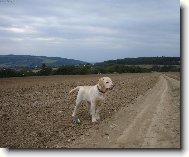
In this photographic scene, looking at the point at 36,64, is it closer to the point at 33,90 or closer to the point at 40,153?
the point at 40,153

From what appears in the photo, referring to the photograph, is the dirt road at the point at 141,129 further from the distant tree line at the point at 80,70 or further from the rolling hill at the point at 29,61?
the rolling hill at the point at 29,61

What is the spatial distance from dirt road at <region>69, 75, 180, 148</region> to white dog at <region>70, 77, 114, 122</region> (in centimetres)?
35

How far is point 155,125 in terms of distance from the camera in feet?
25.9

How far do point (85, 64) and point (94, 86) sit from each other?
0.61 metres

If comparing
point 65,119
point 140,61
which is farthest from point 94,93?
point 140,61

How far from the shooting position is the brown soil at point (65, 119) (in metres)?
7.28

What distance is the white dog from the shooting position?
26.6 ft

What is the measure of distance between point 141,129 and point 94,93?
1338 millimetres

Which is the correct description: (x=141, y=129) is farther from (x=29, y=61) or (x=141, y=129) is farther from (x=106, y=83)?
(x=29, y=61)

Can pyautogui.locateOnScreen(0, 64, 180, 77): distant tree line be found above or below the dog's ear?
above

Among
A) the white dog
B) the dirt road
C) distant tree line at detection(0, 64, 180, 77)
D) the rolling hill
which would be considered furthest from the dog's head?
the dirt road

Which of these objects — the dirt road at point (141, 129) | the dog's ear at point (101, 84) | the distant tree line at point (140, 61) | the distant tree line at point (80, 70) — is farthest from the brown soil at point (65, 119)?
the distant tree line at point (140, 61)

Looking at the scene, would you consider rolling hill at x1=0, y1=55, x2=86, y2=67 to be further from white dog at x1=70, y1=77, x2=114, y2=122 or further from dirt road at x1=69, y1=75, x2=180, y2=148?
dirt road at x1=69, y1=75, x2=180, y2=148

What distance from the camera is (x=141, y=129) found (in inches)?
303
